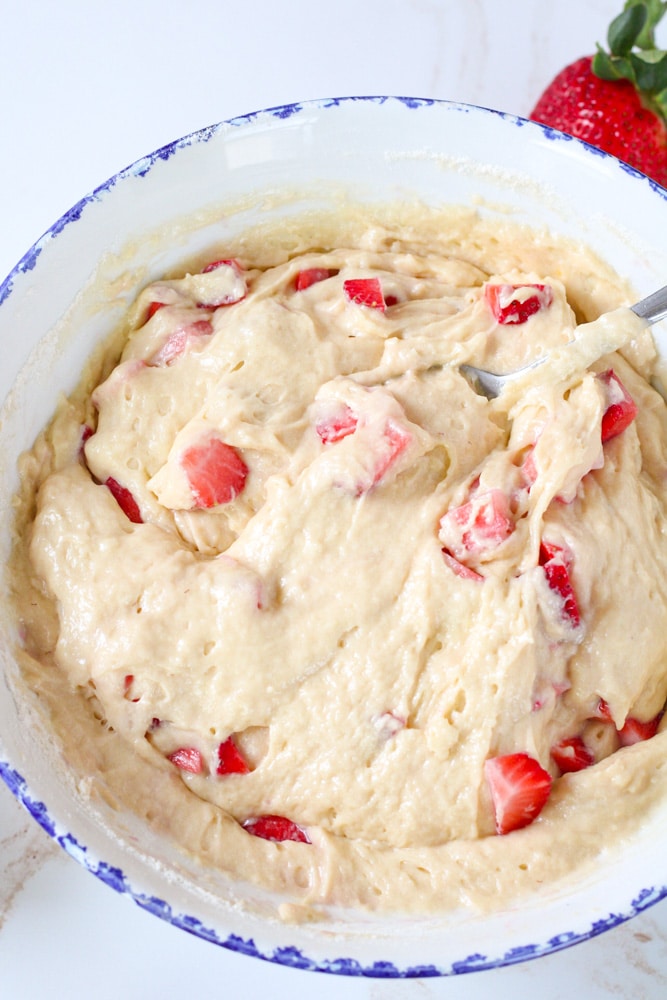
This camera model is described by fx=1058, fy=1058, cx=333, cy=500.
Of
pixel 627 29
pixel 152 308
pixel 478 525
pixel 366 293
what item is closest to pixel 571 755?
pixel 478 525

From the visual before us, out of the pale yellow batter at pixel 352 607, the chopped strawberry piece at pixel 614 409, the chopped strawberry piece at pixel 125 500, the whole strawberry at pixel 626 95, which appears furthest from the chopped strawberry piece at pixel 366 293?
the whole strawberry at pixel 626 95

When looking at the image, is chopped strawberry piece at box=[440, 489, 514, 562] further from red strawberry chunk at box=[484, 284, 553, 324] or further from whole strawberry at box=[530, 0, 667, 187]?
whole strawberry at box=[530, 0, 667, 187]

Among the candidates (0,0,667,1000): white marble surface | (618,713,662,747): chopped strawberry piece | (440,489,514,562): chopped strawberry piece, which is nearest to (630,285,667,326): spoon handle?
(440,489,514,562): chopped strawberry piece

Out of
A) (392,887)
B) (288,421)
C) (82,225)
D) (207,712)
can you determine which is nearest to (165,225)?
(82,225)

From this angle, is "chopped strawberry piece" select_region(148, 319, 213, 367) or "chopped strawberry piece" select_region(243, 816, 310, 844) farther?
"chopped strawberry piece" select_region(148, 319, 213, 367)

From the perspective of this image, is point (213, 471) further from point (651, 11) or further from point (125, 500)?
point (651, 11)

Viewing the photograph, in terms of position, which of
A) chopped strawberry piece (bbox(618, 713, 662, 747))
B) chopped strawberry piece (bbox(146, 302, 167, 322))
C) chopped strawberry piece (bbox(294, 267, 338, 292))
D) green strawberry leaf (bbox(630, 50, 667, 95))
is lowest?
chopped strawberry piece (bbox(618, 713, 662, 747))

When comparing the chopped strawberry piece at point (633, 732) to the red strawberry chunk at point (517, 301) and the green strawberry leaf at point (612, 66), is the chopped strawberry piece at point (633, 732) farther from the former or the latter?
the green strawberry leaf at point (612, 66)
